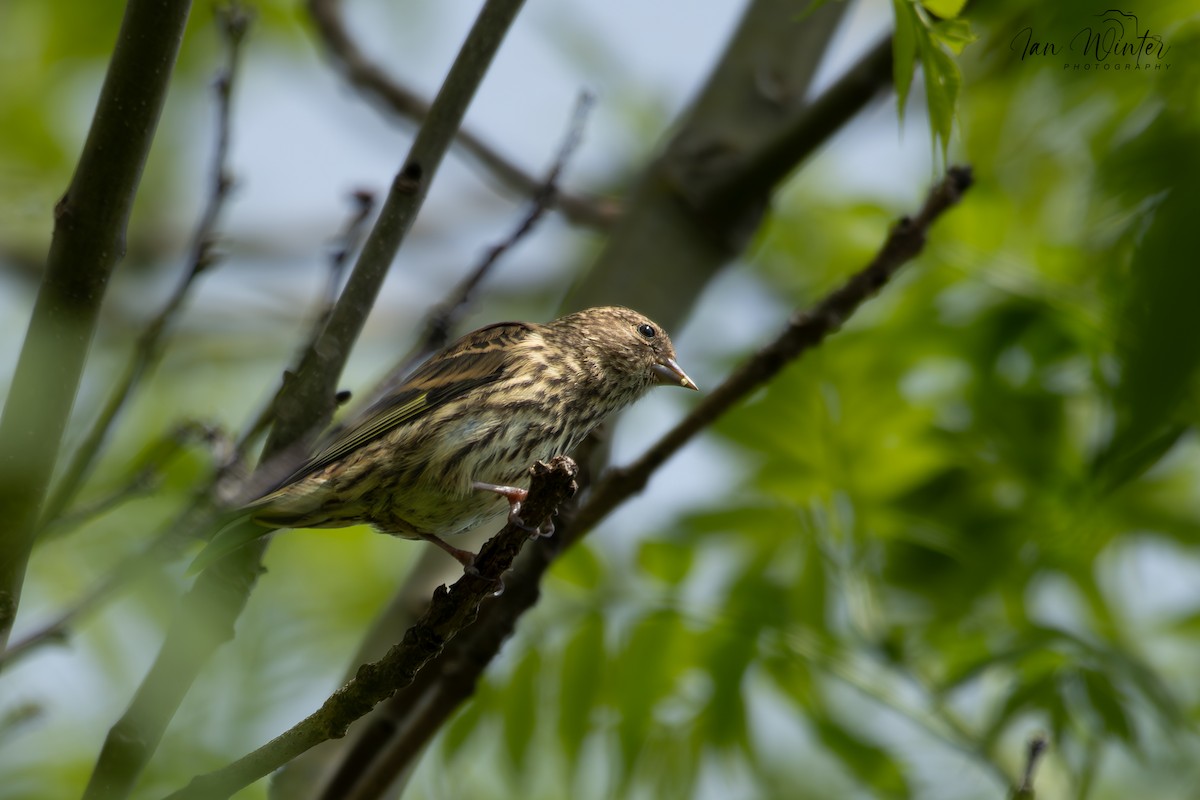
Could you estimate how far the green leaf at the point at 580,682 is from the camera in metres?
4.78

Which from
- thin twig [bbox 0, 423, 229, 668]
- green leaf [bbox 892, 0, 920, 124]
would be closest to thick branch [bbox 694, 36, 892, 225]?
green leaf [bbox 892, 0, 920, 124]

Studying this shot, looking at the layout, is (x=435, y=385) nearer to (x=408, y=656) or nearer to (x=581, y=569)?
(x=581, y=569)

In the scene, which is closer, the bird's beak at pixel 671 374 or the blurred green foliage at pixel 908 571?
the blurred green foliage at pixel 908 571

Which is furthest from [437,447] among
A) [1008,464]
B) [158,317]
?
[1008,464]

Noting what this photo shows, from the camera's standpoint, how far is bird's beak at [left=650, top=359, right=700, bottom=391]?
580 cm

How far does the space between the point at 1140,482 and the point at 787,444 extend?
1.61m

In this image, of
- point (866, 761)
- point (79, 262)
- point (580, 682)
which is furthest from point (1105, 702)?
point (79, 262)

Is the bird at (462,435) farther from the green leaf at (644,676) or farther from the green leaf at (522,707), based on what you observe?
the green leaf at (644,676)

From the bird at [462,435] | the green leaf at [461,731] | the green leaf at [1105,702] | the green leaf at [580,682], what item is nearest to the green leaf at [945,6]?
the bird at [462,435]

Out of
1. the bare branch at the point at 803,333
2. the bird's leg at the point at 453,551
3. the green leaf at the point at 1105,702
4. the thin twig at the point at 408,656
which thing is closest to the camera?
the thin twig at the point at 408,656

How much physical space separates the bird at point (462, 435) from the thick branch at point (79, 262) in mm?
985

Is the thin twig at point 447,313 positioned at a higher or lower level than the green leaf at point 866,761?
higher

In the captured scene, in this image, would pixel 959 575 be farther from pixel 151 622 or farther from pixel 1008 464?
pixel 151 622

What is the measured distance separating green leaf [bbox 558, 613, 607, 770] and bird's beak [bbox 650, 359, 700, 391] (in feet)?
4.49
